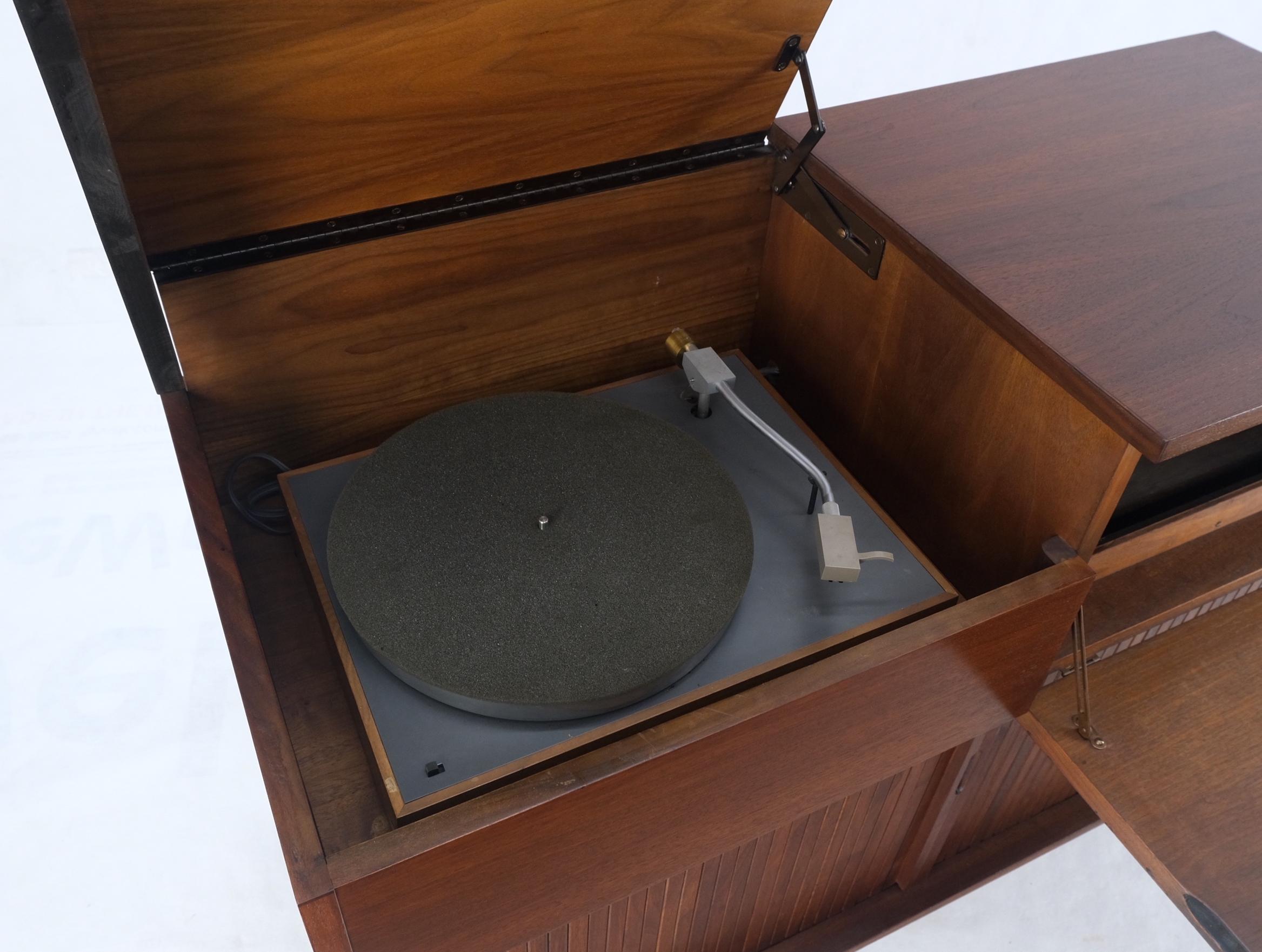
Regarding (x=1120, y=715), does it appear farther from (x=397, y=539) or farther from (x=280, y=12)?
(x=280, y=12)

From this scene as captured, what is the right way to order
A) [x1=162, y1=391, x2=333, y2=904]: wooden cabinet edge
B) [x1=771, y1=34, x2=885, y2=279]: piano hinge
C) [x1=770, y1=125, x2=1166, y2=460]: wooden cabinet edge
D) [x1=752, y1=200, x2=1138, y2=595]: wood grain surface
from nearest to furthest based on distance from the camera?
[x1=162, y1=391, x2=333, y2=904]: wooden cabinet edge
[x1=770, y1=125, x2=1166, y2=460]: wooden cabinet edge
[x1=752, y1=200, x2=1138, y2=595]: wood grain surface
[x1=771, y1=34, x2=885, y2=279]: piano hinge

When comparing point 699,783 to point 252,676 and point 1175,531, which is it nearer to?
point 252,676

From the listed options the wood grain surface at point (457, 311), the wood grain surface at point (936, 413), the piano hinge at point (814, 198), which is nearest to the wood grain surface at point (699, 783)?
the wood grain surface at point (936, 413)

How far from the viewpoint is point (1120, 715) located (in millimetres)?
1143

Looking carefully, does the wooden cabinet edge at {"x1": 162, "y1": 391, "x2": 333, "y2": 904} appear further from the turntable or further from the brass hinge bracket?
the brass hinge bracket

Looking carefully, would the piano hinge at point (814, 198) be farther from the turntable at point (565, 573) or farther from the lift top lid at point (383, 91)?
the turntable at point (565, 573)

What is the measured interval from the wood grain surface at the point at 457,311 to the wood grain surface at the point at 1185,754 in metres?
0.65

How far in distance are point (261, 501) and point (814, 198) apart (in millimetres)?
733

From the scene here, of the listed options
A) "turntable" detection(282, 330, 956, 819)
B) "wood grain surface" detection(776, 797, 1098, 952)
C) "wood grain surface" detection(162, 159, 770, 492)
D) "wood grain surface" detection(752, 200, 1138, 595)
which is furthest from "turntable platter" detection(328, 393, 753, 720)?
"wood grain surface" detection(776, 797, 1098, 952)

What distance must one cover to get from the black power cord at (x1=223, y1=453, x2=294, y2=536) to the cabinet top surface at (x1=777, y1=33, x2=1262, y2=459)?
2.36 ft

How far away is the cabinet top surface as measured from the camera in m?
0.98

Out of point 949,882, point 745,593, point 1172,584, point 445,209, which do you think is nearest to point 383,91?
point 445,209

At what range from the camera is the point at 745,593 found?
1.07m

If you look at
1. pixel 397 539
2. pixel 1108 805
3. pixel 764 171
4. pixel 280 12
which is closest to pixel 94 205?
pixel 280 12
